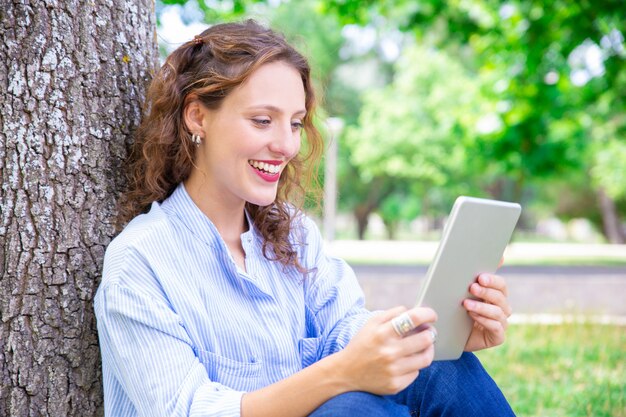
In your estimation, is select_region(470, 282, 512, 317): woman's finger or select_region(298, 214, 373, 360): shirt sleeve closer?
select_region(470, 282, 512, 317): woman's finger

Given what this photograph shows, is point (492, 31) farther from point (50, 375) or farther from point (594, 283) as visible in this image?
point (50, 375)

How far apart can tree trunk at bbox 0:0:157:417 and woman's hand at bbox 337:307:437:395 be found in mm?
849

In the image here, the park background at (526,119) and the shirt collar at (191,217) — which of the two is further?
the park background at (526,119)

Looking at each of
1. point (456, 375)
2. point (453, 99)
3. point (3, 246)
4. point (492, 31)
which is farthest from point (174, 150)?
point (453, 99)

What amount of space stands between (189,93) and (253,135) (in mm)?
241

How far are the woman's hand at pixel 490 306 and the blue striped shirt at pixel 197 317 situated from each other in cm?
43

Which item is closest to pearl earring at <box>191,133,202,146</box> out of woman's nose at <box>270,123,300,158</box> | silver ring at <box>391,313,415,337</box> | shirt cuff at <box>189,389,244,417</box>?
woman's nose at <box>270,123,300,158</box>

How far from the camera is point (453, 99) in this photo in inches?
930

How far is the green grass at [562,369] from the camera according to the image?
400 cm

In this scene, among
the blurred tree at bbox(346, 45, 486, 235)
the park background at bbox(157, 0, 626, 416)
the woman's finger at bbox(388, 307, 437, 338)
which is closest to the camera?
the woman's finger at bbox(388, 307, 437, 338)

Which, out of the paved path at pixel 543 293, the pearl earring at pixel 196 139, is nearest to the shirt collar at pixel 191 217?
the pearl earring at pixel 196 139

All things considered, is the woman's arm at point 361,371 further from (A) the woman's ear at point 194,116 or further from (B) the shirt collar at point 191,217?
(A) the woman's ear at point 194,116

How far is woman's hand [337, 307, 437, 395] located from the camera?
151cm

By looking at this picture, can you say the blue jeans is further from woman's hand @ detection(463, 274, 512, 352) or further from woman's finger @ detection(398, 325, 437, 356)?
woman's finger @ detection(398, 325, 437, 356)
